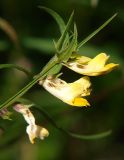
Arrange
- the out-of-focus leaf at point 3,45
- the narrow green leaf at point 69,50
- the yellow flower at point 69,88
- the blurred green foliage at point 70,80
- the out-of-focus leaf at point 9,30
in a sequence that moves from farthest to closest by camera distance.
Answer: the blurred green foliage at point 70,80, the out-of-focus leaf at point 3,45, the out-of-focus leaf at point 9,30, the yellow flower at point 69,88, the narrow green leaf at point 69,50

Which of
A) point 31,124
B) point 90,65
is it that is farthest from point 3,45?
point 90,65

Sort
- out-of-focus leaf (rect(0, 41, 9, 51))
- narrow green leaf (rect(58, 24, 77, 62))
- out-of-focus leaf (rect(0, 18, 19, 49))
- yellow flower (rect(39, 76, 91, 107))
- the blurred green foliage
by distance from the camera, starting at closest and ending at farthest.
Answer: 1. narrow green leaf (rect(58, 24, 77, 62))
2. yellow flower (rect(39, 76, 91, 107))
3. out-of-focus leaf (rect(0, 18, 19, 49))
4. out-of-focus leaf (rect(0, 41, 9, 51))
5. the blurred green foliage

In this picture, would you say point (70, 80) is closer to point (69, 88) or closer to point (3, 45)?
point (3, 45)

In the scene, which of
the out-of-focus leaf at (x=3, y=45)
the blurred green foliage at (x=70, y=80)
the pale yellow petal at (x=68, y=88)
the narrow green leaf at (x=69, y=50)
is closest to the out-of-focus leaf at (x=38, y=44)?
the blurred green foliage at (x=70, y=80)

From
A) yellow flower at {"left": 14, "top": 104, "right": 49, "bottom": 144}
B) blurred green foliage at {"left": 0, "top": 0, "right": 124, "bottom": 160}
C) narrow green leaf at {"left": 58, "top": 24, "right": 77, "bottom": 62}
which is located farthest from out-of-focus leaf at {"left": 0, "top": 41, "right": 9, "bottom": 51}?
narrow green leaf at {"left": 58, "top": 24, "right": 77, "bottom": 62}

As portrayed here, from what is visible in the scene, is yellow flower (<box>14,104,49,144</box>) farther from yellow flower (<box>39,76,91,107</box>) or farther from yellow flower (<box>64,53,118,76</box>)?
yellow flower (<box>64,53,118,76</box>)

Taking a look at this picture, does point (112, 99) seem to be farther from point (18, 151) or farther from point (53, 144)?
point (18, 151)

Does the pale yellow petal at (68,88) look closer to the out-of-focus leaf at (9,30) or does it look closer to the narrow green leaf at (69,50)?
the narrow green leaf at (69,50)
